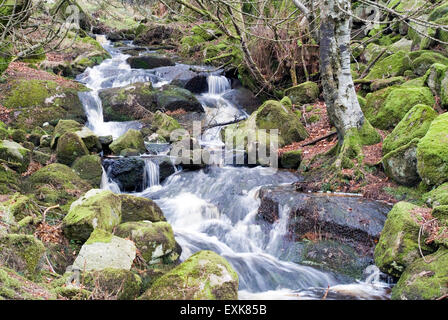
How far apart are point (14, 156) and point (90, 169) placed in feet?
5.36

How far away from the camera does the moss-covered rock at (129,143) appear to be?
9930 mm

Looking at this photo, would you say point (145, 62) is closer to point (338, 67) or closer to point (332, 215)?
point (338, 67)

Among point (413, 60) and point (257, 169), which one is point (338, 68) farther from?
point (413, 60)

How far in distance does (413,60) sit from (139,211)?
9.06 m

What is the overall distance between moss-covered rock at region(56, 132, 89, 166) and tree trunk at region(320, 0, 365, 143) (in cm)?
615

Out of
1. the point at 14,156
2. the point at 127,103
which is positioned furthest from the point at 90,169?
the point at 127,103

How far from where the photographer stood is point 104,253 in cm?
430

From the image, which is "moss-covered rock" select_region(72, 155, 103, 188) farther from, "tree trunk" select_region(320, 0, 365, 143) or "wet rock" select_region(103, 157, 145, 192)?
"tree trunk" select_region(320, 0, 365, 143)

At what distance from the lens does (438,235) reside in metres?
4.46

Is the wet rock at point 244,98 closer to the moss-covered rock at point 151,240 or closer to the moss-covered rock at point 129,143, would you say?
the moss-covered rock at point 129,143

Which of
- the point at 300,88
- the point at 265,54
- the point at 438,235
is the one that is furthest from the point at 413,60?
the point at 438,235

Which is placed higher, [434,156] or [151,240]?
[434,156]

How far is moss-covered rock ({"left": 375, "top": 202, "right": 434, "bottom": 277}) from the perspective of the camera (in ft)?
15.1

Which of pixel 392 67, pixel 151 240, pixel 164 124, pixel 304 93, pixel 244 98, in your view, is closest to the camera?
pixel 151 240
